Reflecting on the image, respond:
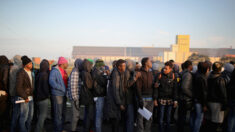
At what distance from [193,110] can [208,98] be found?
0.40 m

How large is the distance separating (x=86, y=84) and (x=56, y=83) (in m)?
0.65

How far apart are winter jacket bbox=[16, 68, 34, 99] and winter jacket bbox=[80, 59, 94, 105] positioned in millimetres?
1029

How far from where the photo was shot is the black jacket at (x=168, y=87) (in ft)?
13.5

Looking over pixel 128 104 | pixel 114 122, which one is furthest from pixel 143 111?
pixel 114 122

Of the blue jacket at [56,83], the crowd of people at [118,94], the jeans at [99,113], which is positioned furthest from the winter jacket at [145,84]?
the blue jacket at [56,83]

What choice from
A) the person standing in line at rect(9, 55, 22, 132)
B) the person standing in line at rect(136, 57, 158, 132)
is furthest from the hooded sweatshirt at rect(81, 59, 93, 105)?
the person standing in line at rect(9, 55, 22, 132)

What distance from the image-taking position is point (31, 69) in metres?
4.44

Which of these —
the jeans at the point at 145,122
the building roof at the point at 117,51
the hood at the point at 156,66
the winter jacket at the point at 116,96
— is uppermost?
the building roof at the point at 117,51

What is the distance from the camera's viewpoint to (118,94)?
12.3 feet

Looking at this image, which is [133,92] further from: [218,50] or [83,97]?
[218,50]

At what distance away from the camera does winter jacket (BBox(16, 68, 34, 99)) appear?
12.5 feet

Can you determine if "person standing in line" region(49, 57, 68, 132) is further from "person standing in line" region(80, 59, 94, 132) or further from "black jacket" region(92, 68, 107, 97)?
"black jacket" region(92, 68, 107, 97)

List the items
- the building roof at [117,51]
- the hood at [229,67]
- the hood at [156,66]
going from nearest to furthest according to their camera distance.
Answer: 1. the hood at [229,67]
2. the hood at [156,66]
3. the building roof at [117,51]

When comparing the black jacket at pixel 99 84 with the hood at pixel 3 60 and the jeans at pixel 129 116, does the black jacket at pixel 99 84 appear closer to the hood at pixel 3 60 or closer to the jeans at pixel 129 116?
the jeans at pixel 129 116
